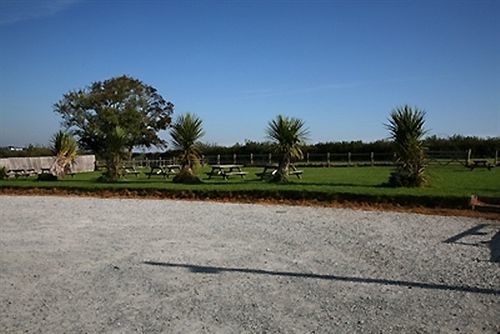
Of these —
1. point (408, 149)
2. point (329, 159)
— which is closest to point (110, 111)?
point (329, 159)

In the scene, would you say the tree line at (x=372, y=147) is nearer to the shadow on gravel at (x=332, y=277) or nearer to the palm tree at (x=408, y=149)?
the palm tree at (x=408, y=149)

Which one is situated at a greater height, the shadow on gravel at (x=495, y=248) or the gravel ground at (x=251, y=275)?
the shadow on gravel at (x=495, y=248)

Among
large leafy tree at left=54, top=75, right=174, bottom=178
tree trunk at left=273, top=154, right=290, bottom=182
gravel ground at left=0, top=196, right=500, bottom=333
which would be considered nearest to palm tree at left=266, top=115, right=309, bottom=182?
tree trunk at left=273, top=154, right=290, bottom=182

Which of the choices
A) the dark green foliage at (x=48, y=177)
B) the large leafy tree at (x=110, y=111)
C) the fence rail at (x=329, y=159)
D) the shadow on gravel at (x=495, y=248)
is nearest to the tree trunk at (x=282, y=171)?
the dark green foliage at (x=48, y=177)

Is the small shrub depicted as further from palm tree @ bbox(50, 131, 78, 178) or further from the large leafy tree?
the large leafy tree

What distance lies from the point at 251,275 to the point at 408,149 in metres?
Result: 12.2

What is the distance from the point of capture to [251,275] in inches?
252

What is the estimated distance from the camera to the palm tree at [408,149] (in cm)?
1684

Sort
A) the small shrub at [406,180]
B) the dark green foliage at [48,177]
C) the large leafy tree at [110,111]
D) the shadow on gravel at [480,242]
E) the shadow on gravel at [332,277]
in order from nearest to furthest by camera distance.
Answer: the shadow on gravel at [332,277] → the shadow on gravel at [480,242] → the small shrub at [406,180] → the dark green foliage at [48,177] → the large leafy tree at [110,111]

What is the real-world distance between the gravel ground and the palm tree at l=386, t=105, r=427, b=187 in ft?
18.4

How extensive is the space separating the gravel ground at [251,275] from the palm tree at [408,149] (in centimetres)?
560

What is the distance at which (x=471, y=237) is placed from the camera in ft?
A: 29.2

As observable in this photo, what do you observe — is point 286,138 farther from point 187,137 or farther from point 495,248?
point 495,248

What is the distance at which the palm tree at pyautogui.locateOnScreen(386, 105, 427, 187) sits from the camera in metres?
16.8
